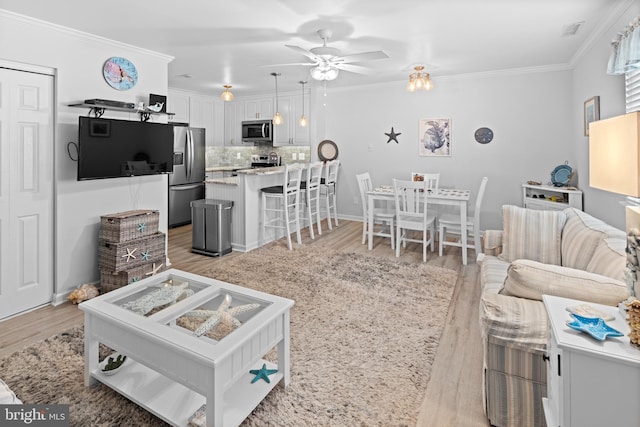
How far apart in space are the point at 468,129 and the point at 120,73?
483cm

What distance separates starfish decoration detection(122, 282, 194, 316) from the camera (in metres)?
1.89

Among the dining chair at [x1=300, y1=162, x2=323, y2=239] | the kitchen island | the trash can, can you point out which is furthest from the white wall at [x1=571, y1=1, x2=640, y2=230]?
the trash can

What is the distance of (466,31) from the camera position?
3443 mm

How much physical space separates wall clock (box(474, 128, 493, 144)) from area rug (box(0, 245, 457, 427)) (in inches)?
100

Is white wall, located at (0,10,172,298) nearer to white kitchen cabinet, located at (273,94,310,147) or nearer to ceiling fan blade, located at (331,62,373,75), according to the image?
ceiling fan blade, located at (331,62,373,75)

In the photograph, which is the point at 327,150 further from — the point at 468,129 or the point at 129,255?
the point at 129,255

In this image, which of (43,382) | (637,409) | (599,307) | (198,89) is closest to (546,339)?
(599,307)

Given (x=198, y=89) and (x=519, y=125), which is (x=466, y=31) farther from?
(x=198, y=89)

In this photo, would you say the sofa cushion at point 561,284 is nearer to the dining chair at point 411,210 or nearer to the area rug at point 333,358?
the area rug at point 333,358

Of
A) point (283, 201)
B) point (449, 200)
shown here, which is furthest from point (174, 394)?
point (449, 200)

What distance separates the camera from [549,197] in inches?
183

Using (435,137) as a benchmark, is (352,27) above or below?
above

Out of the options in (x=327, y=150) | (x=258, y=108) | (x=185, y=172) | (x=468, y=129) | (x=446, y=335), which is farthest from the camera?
(x=258, y=108)

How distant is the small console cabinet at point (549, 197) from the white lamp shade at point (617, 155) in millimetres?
3299
